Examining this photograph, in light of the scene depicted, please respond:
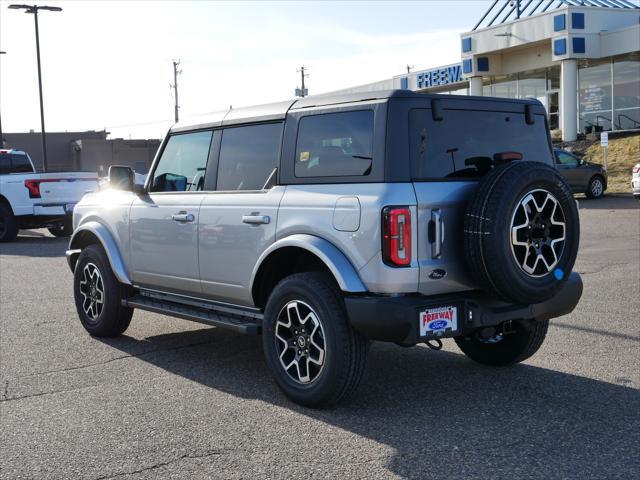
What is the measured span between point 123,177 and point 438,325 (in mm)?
3497

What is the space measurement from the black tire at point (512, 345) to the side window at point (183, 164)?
244cm

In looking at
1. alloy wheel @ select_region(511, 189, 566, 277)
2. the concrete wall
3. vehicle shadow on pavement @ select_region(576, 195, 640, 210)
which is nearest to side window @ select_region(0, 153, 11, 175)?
vehicle shadow on pavement @ select_region(576, 195, 640, 210)

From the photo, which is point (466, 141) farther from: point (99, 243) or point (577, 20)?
point (577, 20)

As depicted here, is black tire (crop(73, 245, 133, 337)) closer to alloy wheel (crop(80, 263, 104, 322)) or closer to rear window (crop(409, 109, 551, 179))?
alloy wheel (crop(80, 263, 104, 322))

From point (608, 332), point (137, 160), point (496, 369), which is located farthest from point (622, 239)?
point (137, 160)

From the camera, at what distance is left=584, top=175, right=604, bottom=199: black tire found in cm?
2489

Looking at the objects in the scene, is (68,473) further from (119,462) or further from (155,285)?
(155,285)

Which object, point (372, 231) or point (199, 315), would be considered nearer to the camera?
point (372, 231)

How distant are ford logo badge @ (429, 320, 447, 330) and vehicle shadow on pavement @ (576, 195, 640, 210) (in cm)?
1818

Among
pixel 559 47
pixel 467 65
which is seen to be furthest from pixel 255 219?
pixel 467 65

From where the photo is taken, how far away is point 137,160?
72.9 metres

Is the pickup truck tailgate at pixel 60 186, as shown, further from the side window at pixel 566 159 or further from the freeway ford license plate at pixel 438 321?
the side window at pixel 566 159

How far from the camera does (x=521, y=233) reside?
15.9ft

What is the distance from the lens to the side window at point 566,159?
2458 cm
